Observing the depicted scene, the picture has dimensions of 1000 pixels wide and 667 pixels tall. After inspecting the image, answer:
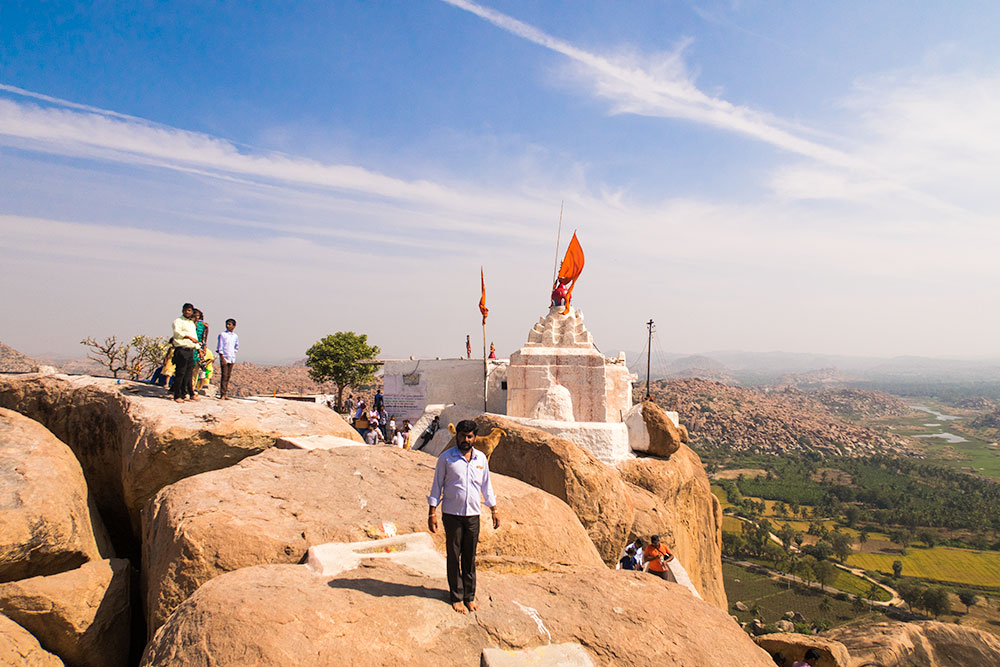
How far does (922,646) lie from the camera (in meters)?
8.80

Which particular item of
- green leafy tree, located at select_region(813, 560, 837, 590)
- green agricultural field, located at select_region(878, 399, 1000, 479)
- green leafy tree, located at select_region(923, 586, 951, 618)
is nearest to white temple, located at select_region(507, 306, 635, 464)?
green leafy tree, located at select_region(813, 560, 837, 590)

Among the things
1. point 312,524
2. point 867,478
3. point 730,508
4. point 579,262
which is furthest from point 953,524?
point 312,524

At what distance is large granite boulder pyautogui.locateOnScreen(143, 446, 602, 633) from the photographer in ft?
17.7

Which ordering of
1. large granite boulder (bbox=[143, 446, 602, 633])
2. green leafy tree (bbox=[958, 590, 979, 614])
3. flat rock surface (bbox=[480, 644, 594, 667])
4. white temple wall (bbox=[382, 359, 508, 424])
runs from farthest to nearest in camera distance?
green leafy tree (bbox=[958, 590, 979, 614]), white temple wall (bbox=[382, 359, 508, 424]), large granite boulder (bbox=[143, 446, 602, 633]), flat rock surface (bbox=[480, 644, 594, 667])

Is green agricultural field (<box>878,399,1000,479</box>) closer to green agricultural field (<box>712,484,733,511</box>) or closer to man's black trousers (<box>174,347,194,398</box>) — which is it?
green agricultural field (<box>712,484,733,511</box>)

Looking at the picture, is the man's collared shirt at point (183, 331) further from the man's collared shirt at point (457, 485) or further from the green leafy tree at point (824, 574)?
the green leafy tree at point (824, 574)

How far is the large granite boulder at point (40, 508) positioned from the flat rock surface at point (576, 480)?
638 cm

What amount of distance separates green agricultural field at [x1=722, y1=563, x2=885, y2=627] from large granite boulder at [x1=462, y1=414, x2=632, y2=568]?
34227mm

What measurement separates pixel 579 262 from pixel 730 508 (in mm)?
54867

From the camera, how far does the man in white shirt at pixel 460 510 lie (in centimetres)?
462

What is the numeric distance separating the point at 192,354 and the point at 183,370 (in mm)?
270

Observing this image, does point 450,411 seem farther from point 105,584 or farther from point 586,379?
point 105,584

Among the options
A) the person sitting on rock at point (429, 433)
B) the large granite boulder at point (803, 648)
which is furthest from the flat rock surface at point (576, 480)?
the person sitting on rock at point (429, 433)

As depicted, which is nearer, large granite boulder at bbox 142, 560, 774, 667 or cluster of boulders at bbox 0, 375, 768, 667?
large granite boulder at bbox 142, 560, 774, 667
